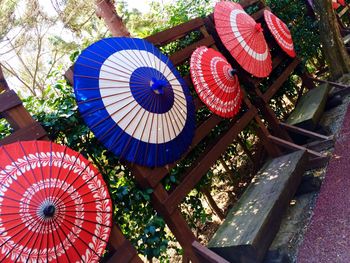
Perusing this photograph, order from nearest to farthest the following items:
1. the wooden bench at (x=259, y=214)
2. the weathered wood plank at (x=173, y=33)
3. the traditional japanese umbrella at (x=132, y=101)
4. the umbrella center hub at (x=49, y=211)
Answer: the umbrella center hub at (x=49, y=211) → the traditional japanese umbrella at (x=132, y=101) → the wooden bench at (x=259, y=214) → the weathered wood plank at (x=173, y=33)

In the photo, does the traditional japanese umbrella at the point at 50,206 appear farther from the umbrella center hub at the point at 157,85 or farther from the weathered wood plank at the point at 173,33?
the weathered wood plank at the point at 173,33

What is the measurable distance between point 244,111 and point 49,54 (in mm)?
12469

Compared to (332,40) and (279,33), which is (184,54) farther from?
(332,40)

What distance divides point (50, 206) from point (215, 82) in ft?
9.14

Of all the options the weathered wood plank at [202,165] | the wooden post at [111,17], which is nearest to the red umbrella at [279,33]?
the weathered wood plank at [202,165]

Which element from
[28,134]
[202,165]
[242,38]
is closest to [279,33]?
[242,38]

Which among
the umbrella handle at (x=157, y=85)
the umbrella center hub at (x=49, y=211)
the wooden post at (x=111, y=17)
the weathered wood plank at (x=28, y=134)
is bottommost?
the umbrella center hub at (x=49, y=211)

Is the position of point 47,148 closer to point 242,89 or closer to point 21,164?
point 21,164

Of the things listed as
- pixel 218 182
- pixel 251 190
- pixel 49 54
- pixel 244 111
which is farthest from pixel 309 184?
pixel 49 54

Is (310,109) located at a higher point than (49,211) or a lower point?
lower

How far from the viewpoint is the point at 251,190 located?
432 cm

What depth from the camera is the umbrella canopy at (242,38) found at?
197 inches

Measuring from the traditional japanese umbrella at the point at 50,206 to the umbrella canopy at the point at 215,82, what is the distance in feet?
6.57

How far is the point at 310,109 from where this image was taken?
5910mm
